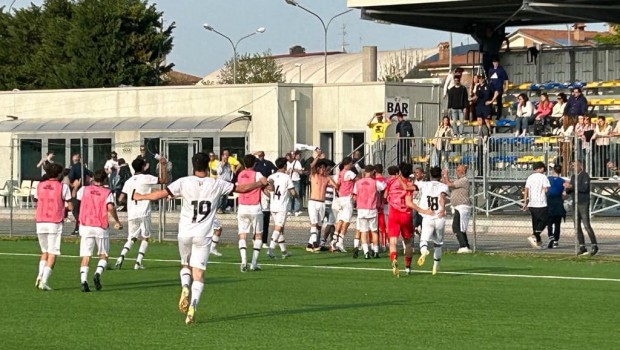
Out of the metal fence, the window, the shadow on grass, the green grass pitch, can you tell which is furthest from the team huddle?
the window

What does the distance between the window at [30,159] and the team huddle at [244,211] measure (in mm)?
12614

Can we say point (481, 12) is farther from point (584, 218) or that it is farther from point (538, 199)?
point (584, 218)

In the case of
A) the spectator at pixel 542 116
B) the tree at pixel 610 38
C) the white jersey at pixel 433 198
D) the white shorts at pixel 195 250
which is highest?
the tree at pixel 610 38

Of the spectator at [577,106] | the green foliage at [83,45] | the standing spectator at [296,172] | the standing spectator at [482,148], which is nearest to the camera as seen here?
the standing spectator at [482,148]

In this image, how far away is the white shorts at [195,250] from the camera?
51.0 ft

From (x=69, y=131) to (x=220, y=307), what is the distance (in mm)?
31404

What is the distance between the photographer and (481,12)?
4225 cm

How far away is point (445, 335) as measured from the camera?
47.0 ft

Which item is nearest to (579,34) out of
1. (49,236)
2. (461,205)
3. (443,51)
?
(443,51)

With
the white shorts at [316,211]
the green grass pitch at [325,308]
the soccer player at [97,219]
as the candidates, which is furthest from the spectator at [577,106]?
the soccer player at [97,219]

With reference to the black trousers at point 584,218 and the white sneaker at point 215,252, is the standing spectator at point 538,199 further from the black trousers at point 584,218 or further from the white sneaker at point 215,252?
the white sneaker at point 215,252

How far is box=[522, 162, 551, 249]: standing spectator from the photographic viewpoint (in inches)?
1112

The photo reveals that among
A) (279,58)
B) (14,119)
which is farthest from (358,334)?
(279,58)

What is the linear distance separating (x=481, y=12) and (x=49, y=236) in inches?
984
